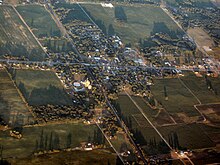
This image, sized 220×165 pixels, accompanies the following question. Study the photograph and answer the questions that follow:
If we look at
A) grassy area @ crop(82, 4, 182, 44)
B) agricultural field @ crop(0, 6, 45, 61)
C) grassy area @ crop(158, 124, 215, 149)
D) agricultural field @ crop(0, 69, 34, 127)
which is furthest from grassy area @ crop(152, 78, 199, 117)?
agricultural field @ crop(0, 69, 34, 127)

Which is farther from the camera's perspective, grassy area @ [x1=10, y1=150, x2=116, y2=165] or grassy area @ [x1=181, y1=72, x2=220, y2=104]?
grassy area @ [x1=181, y1=72, x2=220, y2=104]

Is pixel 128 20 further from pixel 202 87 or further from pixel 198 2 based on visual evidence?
pixel 198 2

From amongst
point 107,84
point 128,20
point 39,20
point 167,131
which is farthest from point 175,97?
point 39,20

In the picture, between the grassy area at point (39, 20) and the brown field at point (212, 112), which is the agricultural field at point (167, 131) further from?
the grassy area at point (39, 20)

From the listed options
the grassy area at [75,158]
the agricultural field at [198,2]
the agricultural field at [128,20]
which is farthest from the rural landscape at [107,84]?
the agricultural field at [198,2]

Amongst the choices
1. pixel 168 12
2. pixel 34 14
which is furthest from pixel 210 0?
pixel 34 14

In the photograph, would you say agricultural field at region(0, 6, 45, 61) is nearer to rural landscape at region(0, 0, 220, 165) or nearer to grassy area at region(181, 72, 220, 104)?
rural landscape at region(0, 0, 220, 165)
